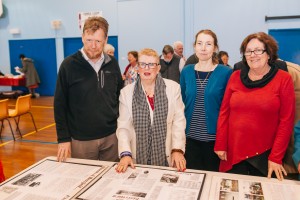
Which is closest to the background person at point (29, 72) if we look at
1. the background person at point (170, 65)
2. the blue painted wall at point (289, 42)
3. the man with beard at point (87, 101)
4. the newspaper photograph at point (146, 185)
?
the background person at point (170, 65)

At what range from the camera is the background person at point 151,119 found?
1965 millimetres

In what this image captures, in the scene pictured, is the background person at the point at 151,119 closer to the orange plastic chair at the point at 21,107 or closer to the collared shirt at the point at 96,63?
the collared shirt at the point at 96,63

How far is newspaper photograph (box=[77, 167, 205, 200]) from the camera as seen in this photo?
148 cm

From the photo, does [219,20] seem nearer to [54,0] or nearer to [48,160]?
[54,0]

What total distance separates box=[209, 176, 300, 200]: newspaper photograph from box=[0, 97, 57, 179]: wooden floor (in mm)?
3122

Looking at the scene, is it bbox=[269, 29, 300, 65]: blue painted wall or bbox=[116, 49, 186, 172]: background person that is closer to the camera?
bbox=[116, 49, 186, 172]: background person

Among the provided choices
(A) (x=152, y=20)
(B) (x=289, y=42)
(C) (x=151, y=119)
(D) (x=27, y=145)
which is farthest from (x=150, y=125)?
(A) (x=152, y=20)

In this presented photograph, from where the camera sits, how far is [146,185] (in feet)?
5.22

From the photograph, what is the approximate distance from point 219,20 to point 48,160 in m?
7.18

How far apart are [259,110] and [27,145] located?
4.36 meters

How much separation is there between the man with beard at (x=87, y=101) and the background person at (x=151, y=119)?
8.0 inches

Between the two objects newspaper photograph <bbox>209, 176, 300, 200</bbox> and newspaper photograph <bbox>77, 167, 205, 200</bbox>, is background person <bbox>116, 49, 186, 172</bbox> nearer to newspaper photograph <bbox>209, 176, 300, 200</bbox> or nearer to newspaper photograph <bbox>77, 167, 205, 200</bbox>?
newspaper photograph <bbox>77, 167, 205, 200</bbox>

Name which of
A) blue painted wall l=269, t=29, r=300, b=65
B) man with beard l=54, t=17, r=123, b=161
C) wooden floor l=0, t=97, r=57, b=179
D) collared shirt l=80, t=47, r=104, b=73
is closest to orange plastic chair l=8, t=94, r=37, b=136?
wooden floor l=0, t=97, r=57, b=179

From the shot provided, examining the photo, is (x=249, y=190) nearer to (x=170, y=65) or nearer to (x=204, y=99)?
(x=204, y=99)
